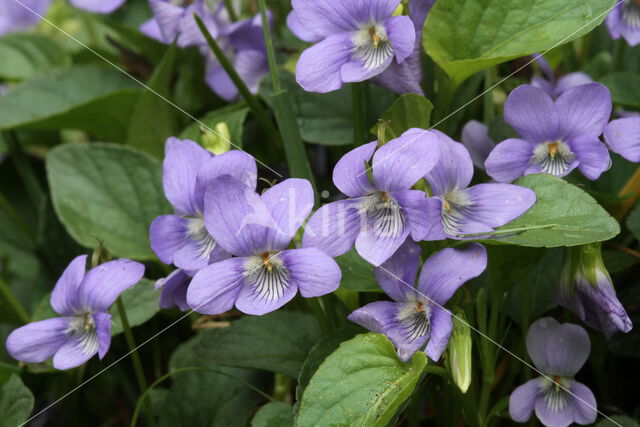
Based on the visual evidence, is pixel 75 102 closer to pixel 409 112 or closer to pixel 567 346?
pixel 409 112

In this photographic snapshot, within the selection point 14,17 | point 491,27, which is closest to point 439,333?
point 491,27

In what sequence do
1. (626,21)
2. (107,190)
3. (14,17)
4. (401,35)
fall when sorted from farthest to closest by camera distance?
(14,17), (107,190), (626,21), (401,35)

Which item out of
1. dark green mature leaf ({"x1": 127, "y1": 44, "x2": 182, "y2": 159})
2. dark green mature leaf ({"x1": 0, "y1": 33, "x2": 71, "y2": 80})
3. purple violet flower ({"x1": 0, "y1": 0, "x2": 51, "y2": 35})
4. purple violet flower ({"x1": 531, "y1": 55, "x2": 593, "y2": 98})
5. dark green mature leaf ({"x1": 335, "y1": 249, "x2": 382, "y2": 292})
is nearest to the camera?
dark green mature leaf ({"x1": 335, "y1": 249, "x2": 382, "y2": 292})

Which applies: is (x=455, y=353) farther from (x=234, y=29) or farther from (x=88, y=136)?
(x=88, y=136)

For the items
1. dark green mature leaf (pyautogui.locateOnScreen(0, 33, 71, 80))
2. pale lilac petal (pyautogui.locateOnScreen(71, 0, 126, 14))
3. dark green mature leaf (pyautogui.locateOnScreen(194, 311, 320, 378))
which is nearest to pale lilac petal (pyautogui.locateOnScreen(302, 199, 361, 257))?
dark green mature leaf (pyautogui.locateOnScreen(194, 311, 320, 378))

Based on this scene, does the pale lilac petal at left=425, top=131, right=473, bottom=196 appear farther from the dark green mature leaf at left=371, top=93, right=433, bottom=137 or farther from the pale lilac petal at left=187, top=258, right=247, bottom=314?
the pale lilac petal at left=187, top=258, right=247, bottom=314

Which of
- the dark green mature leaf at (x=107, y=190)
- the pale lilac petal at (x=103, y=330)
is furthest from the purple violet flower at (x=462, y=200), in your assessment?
the dark green mature leaf at (x=107, y=190)
